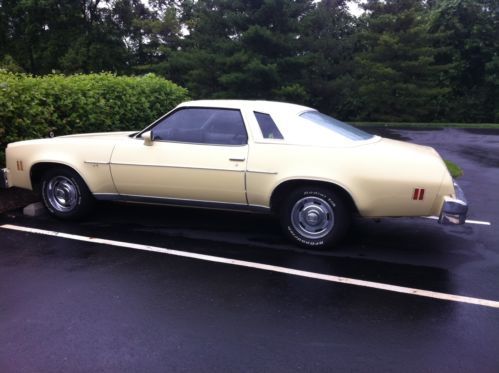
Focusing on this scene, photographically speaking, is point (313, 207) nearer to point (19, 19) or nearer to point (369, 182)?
point (369, 182)

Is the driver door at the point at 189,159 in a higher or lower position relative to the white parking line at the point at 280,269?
higher

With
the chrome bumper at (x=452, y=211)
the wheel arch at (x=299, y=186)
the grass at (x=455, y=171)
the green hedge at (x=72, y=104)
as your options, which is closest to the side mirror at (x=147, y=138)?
the wheel arch at (x=299, y=186)

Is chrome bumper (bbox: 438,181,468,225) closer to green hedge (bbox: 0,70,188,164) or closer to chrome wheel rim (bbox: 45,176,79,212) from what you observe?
chrome wheel rim (bbox: 45,176,79,212)

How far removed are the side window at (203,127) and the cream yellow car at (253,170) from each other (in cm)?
1

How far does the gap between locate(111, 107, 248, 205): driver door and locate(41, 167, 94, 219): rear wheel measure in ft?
1.66

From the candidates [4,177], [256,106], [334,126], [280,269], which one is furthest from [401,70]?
[280,269]

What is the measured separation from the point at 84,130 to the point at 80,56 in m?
26.8

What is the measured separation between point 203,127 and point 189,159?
1.37 feet

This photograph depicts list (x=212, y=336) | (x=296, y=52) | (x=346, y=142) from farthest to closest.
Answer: (x=296, y=52), (x=346, y=142), (x=212, y=336)

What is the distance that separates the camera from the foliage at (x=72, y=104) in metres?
6.96

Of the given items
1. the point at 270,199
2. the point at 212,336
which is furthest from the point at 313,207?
the point at 212,336

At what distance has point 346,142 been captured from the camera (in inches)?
203

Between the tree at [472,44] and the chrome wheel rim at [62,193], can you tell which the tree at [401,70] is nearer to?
the tree at [472,44]

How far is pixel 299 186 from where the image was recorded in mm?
5133
